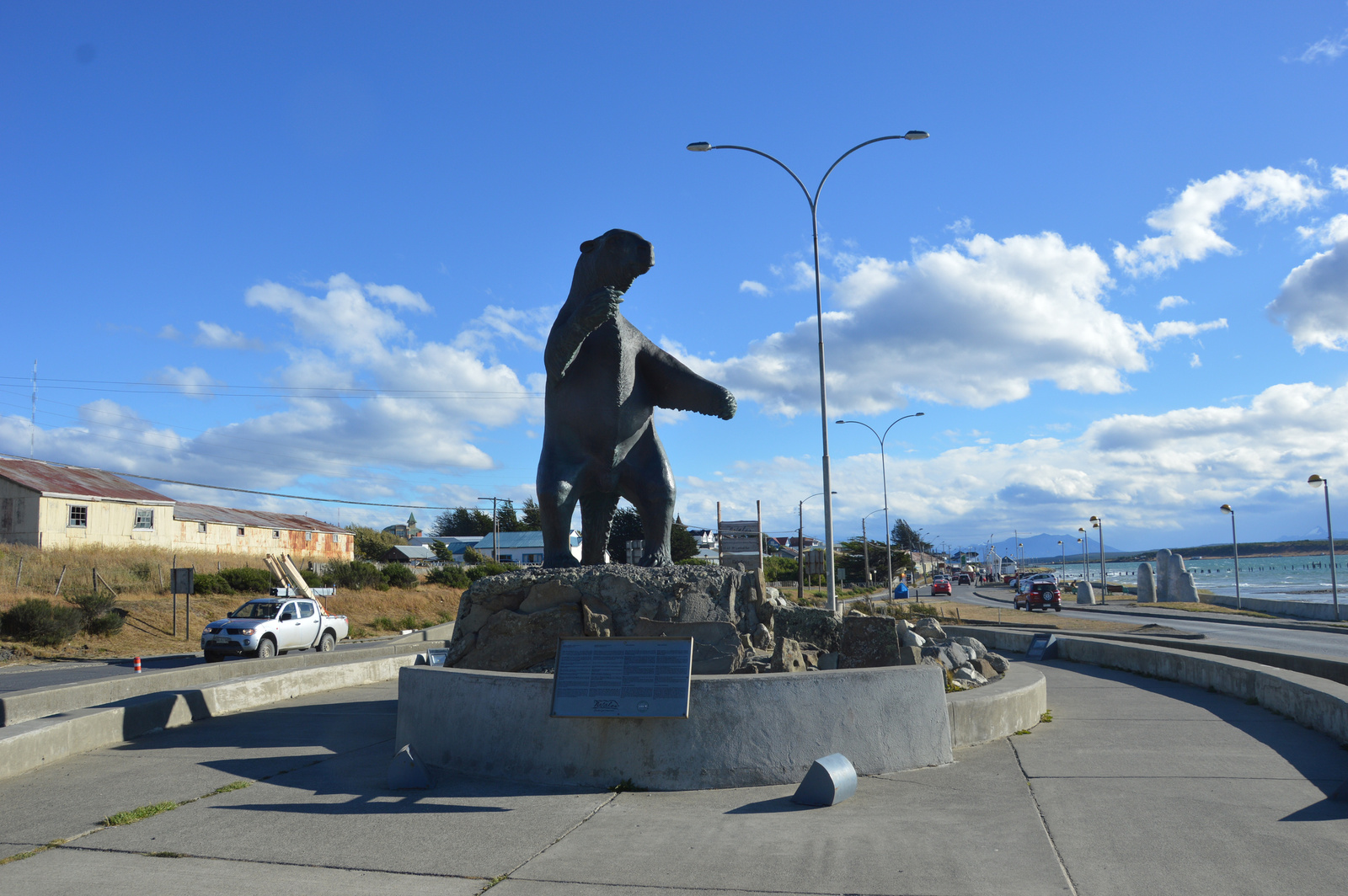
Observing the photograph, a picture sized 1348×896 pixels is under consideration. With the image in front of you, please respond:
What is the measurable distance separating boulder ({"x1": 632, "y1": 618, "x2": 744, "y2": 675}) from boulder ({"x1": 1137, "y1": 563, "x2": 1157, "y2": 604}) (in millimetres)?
43698

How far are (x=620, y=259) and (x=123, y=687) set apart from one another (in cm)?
746

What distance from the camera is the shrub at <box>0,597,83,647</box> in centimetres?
2144

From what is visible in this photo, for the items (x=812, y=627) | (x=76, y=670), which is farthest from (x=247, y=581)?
(x=812, y=627)

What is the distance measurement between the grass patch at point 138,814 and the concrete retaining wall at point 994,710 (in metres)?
4.89

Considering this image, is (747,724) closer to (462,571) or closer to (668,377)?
(668,377)

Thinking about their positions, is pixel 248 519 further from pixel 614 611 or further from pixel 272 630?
pixel 614 611

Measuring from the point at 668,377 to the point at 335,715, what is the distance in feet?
15.5

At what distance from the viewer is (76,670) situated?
17.5 metres

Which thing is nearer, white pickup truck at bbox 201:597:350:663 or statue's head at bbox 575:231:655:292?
statue's head at bbox 575:231:655:292

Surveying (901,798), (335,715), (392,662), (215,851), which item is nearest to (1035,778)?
(901,798)

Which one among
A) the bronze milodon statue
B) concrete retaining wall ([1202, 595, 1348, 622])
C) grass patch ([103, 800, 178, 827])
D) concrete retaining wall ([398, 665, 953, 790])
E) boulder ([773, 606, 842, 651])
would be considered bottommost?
concrete retaining wall ([1202, 595, 1348, 622])

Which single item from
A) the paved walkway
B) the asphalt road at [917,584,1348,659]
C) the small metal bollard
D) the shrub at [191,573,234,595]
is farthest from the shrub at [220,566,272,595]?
the small metal bollard

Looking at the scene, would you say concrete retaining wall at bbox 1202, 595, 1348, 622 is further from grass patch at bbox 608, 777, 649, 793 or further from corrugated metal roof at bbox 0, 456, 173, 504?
corrugated metal roof at bbox 0, 456, 173, 504

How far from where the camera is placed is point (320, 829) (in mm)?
4625
